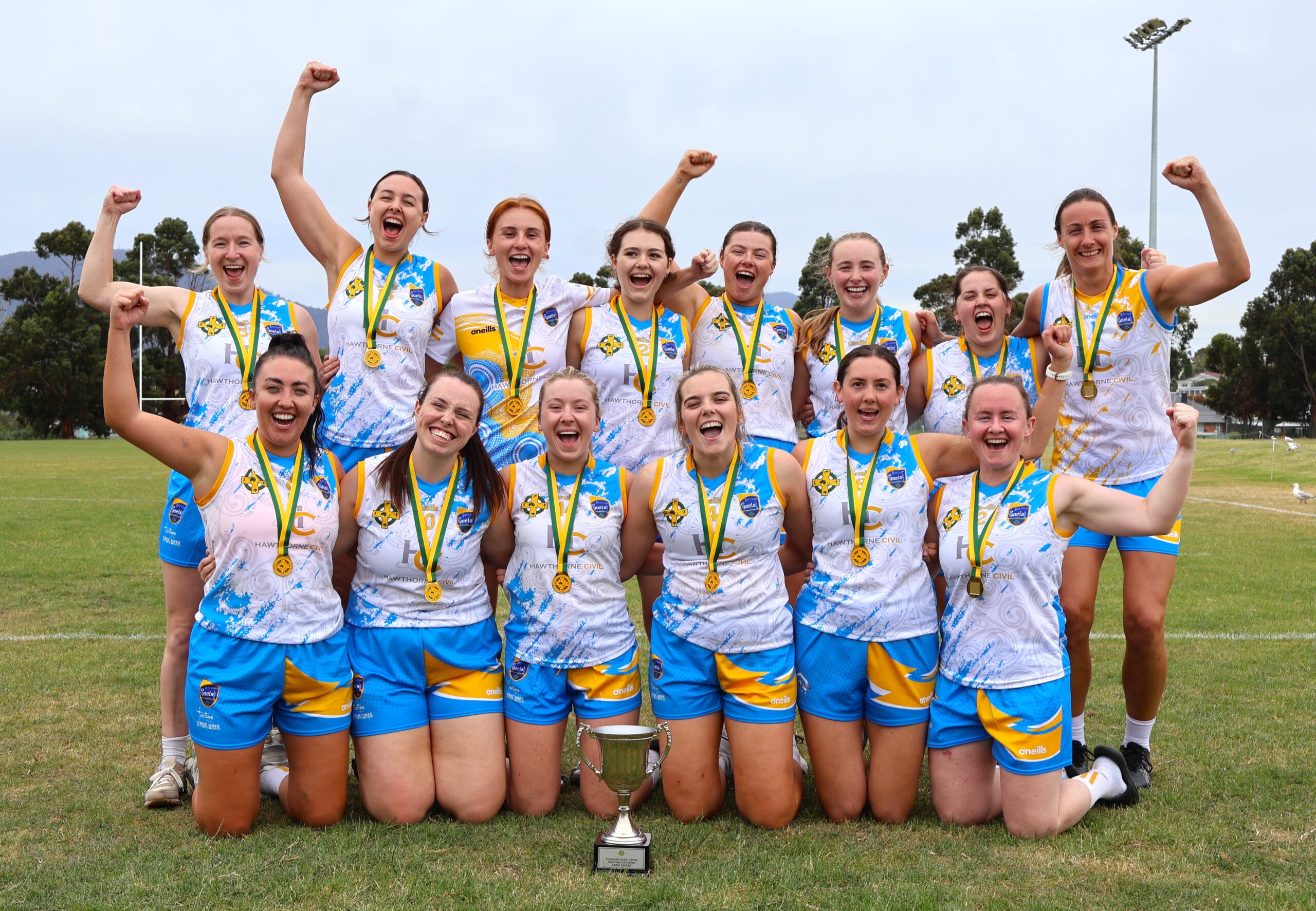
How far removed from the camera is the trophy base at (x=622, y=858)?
3.33 metres

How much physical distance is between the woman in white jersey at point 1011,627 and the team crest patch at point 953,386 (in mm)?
585

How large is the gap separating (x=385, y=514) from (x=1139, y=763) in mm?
3350

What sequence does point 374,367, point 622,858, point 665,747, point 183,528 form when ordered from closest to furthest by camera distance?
point 622,858
point 665,747
point 183,528
point 374,367

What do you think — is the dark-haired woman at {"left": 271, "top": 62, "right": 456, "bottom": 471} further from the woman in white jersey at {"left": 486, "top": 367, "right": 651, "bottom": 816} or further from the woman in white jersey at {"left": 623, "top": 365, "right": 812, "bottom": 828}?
the woman in white jersey at {"left": 623, "top": 365, "right": 812, "bottom": 828}

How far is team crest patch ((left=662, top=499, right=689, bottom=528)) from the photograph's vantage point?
401cm

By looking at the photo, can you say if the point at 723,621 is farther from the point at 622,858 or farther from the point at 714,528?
the point at 622,858

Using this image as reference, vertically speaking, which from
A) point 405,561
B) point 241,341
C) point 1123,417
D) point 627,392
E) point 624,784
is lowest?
point 624,784

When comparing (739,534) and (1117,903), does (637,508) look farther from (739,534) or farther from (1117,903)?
(1117,903)

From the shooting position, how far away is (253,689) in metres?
3.71

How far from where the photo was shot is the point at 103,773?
4.34 meters

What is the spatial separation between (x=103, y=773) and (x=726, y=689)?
270 centimetres

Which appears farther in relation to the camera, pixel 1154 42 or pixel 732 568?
pixel 1154 42

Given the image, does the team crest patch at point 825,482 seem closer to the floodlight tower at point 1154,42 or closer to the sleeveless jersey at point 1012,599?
the sleeveless jersey at point 1012,599

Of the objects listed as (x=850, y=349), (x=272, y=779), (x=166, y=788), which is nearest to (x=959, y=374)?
(x=850, y=349)
